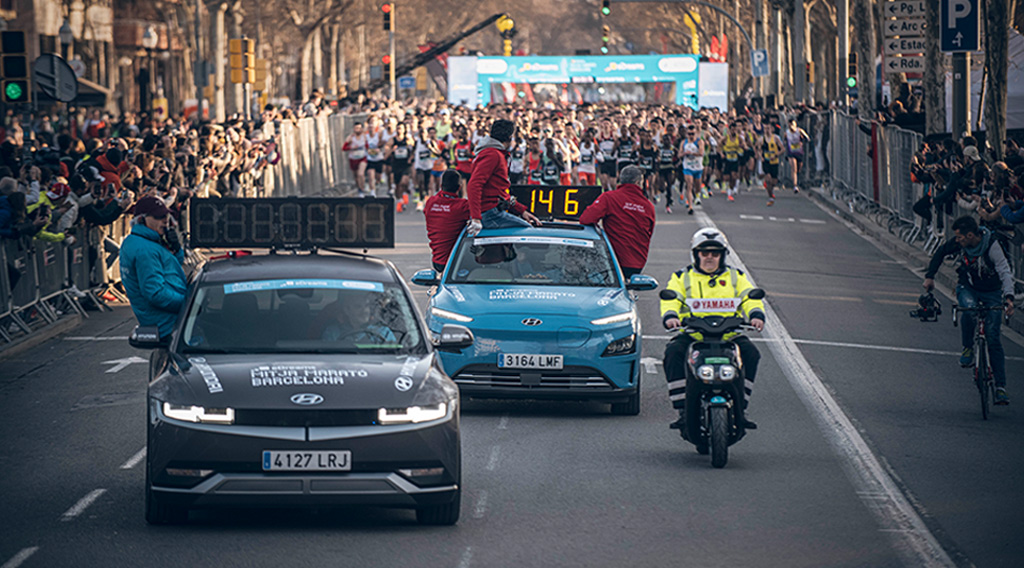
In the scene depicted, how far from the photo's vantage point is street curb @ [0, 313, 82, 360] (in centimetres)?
1605

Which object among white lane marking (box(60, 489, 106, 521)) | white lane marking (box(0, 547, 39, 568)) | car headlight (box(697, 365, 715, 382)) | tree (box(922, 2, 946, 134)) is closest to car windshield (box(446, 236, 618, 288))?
car headlight (box(697, 365, 715, 382))

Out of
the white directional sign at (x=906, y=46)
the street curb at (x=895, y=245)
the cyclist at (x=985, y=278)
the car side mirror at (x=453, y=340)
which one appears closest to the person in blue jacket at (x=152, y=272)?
the car side mirror at (x=453, y=340)

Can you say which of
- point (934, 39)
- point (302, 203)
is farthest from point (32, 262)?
point (934, 39)

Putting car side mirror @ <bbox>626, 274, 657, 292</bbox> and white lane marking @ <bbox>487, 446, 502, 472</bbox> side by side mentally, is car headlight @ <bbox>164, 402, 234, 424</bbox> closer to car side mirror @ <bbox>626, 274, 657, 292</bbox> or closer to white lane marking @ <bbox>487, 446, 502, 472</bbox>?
white lane marking @ <bbox>487, 446, 502, 472</bbox>

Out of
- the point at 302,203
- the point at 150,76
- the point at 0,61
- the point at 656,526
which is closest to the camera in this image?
the point at 656,526

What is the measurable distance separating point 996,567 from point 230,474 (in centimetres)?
373

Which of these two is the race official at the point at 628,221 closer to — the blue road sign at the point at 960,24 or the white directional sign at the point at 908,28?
the blue road sign at the point at 960,24

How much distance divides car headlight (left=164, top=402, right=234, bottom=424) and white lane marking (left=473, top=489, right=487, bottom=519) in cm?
163

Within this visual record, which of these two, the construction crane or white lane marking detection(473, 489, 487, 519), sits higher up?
the construction crane

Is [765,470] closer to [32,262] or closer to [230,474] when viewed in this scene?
[230,474]

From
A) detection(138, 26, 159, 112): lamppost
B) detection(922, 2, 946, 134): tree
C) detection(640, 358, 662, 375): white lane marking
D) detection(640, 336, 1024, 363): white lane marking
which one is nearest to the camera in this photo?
detection(640, 358, 662, 375): white lane marking

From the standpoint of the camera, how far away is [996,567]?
786 centimetres

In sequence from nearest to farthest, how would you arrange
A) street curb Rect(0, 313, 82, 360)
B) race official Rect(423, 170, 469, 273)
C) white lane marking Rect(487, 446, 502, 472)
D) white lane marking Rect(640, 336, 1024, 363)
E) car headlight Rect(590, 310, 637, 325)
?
white lane marking Rect(487, 446, 502, 472), car headlight Rect(590, 310, 637, 325), race official Rect(423, 170, 469, 273), street curb Rect(0, 313, 82, 360), white lane marking Rect(640, 336, 1024, 363)

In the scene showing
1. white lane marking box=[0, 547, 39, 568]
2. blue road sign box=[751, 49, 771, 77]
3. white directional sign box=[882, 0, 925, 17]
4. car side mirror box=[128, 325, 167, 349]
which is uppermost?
blue road sign box=[751, 49, 771, 77]
